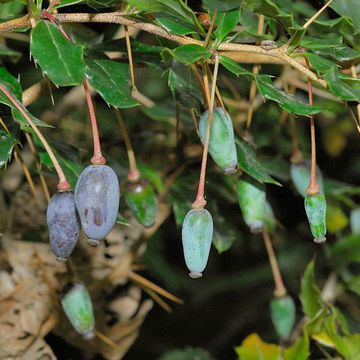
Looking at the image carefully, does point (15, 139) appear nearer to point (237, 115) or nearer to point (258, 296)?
point (237, 115)

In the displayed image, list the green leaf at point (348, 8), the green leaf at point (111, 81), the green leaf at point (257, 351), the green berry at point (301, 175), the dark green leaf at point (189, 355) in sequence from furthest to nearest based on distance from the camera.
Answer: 1. the dark green leaf at point (189, 355)
2. the green leaf at point (257, 351)
3. the green berry at point (301, 175)
4. the green leaf at point (348, 8)
5. the green leaf at point (111, 81)

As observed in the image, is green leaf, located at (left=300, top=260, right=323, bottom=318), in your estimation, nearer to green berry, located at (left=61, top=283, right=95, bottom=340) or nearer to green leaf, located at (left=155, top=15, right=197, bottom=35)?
green berry, located at (left=61, top=283, right=95, bottom=340)

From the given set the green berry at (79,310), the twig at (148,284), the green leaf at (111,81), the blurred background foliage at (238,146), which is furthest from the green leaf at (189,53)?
the twig at (148,284)

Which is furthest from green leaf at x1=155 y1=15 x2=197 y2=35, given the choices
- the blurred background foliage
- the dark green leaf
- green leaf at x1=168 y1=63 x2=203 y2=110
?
the dark green leaf

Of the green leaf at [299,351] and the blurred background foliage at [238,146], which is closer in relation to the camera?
the blurred background foliage at [238,146]

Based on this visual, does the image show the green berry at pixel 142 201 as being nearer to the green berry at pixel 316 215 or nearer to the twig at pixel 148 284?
the twig at pixel 148 284

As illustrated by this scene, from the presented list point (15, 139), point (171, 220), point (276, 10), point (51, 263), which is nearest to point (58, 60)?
point (15, 139)

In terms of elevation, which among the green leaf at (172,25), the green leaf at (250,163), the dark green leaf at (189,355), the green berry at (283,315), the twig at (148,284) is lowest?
the dark green leaf at (189,355)

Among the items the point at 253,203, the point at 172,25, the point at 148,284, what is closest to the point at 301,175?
the point at 253,203
